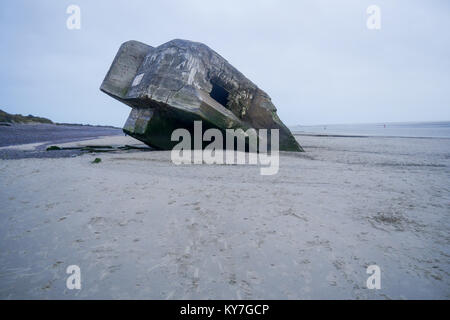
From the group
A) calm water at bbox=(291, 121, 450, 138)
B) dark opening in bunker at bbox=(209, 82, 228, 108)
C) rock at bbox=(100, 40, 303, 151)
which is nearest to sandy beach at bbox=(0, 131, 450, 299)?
rock at bbox=(100, 40, 303, 151)

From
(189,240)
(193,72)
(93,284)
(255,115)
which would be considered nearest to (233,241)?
(189,240)

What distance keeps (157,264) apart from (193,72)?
520 centimetres

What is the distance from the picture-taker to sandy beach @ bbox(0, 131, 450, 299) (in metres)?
1.28

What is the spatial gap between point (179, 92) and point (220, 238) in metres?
4.42

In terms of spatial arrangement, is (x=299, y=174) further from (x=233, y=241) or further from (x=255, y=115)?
(x=255, y=115)

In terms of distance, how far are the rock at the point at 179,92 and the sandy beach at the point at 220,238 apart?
2.84 metres

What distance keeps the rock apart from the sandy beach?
2.84 metres

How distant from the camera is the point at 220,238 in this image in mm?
1779

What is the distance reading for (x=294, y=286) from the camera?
4.23 ft
